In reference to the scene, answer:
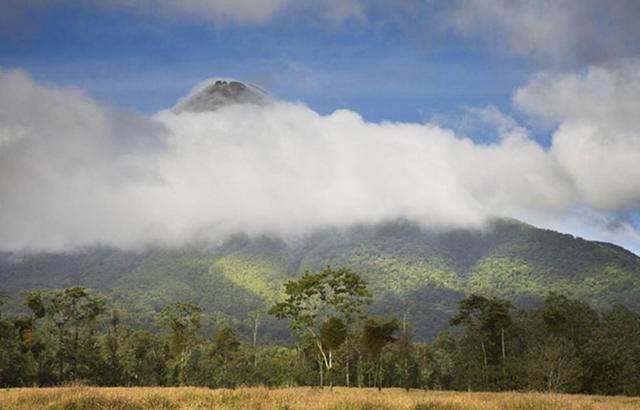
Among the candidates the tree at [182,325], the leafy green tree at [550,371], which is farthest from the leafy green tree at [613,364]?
the tree at [182,325]

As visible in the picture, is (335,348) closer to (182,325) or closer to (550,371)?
(550,371)

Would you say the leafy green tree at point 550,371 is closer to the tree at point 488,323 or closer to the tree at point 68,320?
the tree at point 488,323

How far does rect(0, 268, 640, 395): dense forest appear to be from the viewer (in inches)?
2106

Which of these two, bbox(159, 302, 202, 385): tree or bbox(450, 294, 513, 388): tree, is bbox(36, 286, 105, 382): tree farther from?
bbox(450, 294, 513, 388): tree

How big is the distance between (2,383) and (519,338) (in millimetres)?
73049

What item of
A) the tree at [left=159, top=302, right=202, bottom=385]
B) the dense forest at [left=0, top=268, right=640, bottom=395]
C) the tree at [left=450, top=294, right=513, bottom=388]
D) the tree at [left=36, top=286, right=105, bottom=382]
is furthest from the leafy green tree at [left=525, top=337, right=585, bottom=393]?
the tree at [left=36, top=286, right=105, bottom=382]

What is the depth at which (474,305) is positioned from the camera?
7544 centimetres

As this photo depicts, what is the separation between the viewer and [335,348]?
54.4 m

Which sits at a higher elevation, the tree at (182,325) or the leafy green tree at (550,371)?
the tree at (182,325)

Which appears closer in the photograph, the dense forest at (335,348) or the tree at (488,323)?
the dense forest at (335,348)

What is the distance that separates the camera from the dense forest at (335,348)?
5350 centimetres

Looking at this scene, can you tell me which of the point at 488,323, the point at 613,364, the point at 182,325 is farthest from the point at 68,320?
the point at 613,364

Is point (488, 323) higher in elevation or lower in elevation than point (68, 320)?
lower

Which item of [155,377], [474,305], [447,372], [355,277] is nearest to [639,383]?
[474,305]
